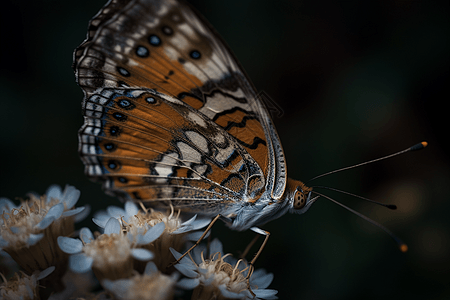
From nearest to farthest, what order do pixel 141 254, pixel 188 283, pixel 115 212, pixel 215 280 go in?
pixel 141 254
pixel 188 283
pixel 215 280
pixel 115 212

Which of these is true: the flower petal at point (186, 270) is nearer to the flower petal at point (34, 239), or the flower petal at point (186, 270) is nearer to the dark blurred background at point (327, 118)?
the flower petal at point (34, 239)

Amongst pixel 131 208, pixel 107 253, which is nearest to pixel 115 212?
pixel 131 208

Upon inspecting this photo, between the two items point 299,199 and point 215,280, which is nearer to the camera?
point 215,280

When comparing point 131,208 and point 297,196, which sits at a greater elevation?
point 297,196

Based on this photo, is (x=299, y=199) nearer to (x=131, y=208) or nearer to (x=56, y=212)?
(x=131, y=208)

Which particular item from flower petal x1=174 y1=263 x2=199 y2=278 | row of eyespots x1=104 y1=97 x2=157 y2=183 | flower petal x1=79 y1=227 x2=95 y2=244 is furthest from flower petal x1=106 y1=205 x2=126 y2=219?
flower petal x1=174 y1=263 x2=199 y2=278

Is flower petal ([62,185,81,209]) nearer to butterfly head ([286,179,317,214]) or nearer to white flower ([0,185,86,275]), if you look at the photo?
white flower ([0,185,86,275])
